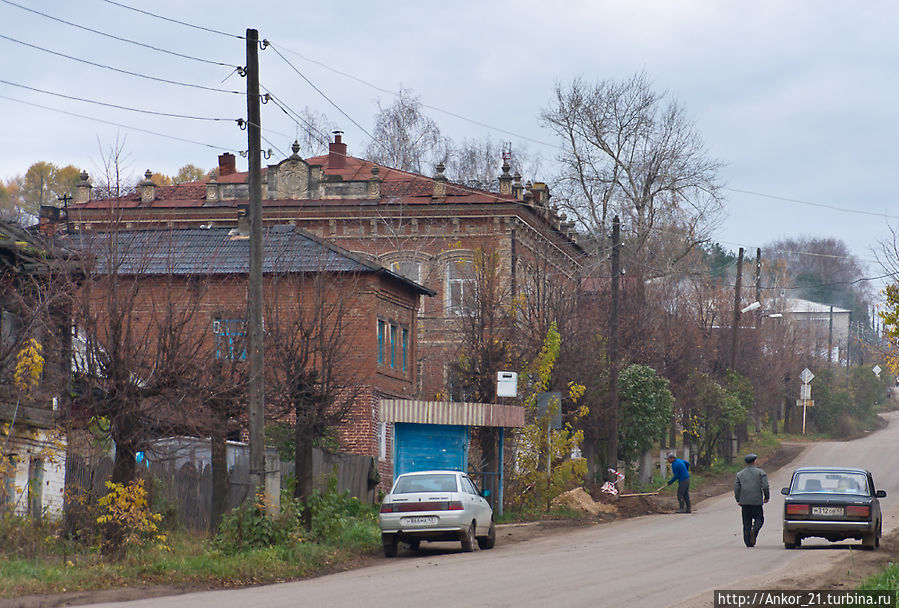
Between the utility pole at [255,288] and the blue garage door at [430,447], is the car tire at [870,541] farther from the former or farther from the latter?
the blue garage door at [430,447]

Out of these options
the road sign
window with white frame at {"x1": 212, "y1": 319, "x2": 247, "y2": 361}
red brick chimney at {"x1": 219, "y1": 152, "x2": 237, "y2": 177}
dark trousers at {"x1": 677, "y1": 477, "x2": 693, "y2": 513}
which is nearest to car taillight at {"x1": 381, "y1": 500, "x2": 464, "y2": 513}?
window with white frame at {"x1": 212, "y1": 319, "x2": 247, "y2": 361}

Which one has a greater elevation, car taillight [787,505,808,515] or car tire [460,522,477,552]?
car taillight [787,505,808,515]

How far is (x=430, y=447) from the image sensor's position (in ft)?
100

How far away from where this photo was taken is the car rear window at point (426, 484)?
22.5m

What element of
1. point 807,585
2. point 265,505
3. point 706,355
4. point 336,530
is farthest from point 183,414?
point 706,355

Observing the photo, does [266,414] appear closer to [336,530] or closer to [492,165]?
[336,530]

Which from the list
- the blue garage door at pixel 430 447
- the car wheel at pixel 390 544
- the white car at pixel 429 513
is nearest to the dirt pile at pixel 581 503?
the blue garage door at pixel 430 447

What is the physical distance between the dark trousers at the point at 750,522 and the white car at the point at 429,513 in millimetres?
4992

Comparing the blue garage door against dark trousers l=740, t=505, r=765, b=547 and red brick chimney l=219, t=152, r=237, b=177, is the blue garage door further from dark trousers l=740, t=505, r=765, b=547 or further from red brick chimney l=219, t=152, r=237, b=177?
red brick chimney l=219, t=152, r=237, b=177

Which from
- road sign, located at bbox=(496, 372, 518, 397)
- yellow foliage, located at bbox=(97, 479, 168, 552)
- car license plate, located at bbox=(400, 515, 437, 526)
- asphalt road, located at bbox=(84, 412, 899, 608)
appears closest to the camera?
asphalt road, located at bbox=(84, 412, 899, 608)

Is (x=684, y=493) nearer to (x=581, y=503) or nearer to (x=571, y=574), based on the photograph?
(x=581, y=503)

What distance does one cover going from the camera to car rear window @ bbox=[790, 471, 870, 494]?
22.3 meters

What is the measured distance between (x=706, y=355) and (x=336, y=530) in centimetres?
3716

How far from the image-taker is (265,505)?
19.9 metres
